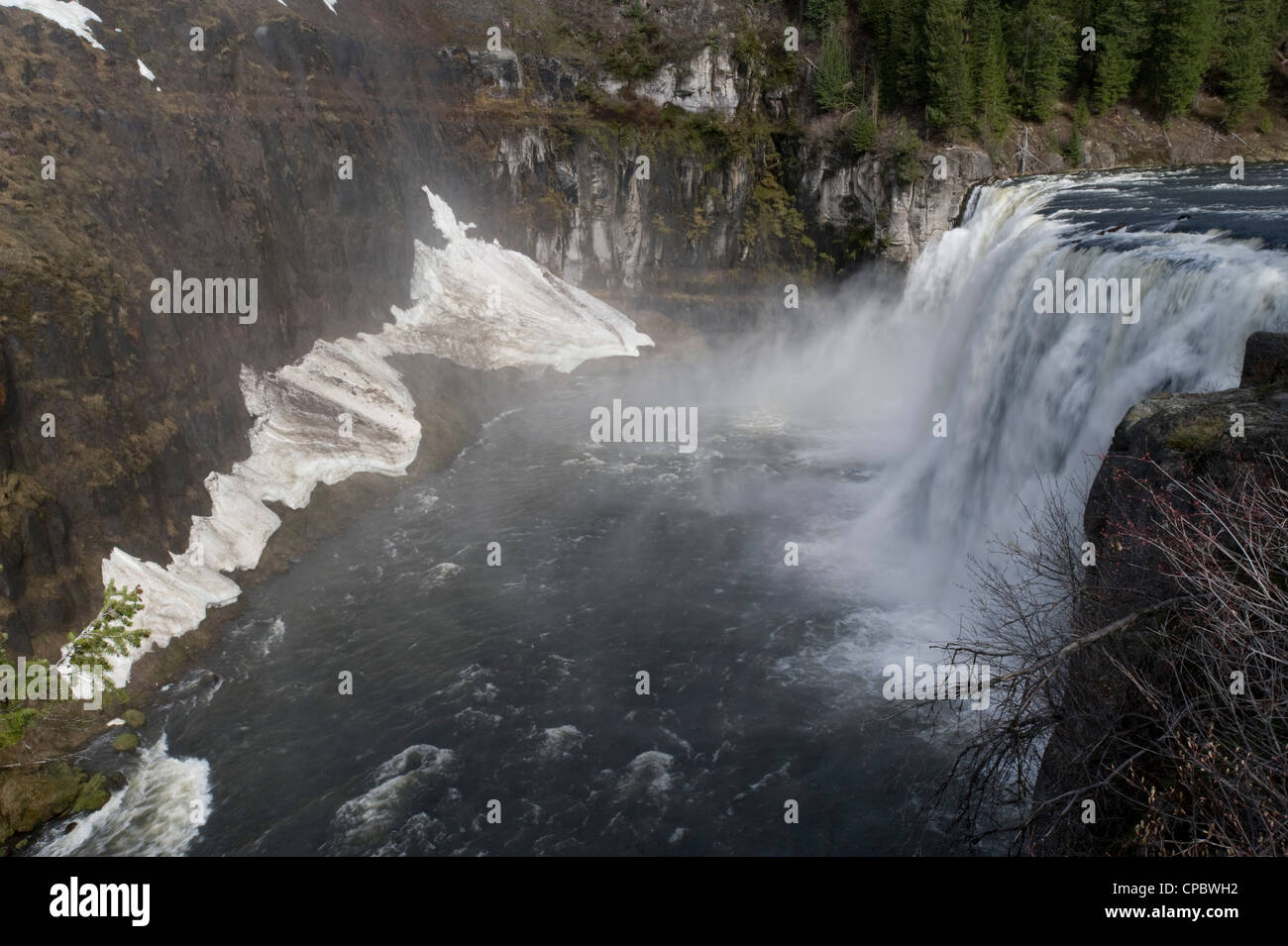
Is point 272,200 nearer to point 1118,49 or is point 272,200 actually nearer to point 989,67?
→ point 989,67

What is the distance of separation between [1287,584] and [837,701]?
40.8 feet

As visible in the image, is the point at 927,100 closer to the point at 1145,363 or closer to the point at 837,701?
the point at 1145,363

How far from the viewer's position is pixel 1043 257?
27.4 meters

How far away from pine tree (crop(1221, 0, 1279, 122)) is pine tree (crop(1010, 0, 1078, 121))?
8.99 meters

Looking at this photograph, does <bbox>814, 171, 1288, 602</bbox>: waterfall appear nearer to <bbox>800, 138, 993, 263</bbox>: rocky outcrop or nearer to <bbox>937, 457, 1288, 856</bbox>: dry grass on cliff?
<bbox>800, 138, 993, 263</bbox>: rocky outcrop

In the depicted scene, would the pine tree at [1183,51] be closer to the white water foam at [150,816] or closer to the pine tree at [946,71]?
the pine tree at [946,71]

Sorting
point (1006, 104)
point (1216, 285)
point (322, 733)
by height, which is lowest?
point (322, 733)

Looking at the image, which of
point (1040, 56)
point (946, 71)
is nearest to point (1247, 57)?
point (1040, 56)

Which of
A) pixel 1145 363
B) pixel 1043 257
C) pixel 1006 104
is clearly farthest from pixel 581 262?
pixel 1145 363

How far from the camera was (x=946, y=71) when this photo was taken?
50500 mm

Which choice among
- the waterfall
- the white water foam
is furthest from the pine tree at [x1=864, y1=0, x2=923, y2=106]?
the white water foam

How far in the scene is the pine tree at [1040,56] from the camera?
53281 mm

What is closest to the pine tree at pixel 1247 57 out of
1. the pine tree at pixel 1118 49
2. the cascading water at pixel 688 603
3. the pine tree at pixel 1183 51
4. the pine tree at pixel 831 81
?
the pine tree at pixel 1183 51
